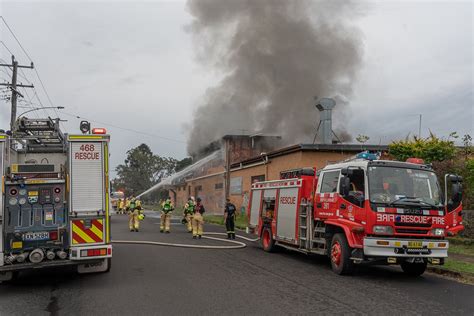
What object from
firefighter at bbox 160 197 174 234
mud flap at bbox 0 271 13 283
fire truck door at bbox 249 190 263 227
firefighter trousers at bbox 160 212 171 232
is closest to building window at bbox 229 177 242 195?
firefighter at bbox 160 197 174 234

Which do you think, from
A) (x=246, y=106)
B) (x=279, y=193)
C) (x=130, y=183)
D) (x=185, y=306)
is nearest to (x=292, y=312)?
(x=185, y=306)

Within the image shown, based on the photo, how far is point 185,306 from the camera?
587cm

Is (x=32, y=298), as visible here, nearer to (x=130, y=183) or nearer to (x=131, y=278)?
(x=131, y=278)

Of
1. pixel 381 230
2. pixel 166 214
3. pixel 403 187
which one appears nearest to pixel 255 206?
pixel 166 214

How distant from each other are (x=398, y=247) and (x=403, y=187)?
3.66 ft

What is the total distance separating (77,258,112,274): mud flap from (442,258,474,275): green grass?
6.51m

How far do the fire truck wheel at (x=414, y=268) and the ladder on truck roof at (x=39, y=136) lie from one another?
22.5 feet

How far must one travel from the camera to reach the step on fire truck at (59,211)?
7074 mm

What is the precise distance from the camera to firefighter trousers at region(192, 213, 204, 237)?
15.5 m

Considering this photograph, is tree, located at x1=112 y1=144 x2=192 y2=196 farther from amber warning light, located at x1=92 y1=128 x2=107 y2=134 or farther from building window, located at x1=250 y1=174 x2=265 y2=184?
amber warning light, located at x1=92 y1=128 x2=107 y2=134

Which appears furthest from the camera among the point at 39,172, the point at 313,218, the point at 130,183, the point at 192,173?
the point at 130,183

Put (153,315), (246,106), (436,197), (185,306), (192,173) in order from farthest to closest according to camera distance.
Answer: (192,173), (246,106), (436,197), (185,306), (153,315)

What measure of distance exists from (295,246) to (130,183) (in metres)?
81.2

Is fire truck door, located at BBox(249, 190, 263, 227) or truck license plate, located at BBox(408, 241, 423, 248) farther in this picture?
fire truck door, located at BBox(249, 190, 263, 227)
